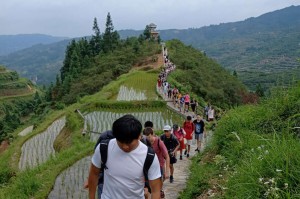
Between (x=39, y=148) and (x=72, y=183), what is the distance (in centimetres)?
1029

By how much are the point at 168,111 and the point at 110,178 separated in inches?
838

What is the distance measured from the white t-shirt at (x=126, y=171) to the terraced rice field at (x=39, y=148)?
535 inches

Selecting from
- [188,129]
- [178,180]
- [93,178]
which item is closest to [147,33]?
[188,129]

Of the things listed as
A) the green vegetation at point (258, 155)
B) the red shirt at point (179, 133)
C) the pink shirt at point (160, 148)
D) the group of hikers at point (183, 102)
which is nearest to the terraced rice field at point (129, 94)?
the group of hikers at point (183, 102)

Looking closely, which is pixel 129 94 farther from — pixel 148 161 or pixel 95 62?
pixel 148 161

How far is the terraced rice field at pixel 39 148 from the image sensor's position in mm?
18391

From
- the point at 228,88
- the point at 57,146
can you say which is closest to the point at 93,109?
the point at 57,146

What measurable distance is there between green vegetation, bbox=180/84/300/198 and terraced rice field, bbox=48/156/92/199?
324 cm

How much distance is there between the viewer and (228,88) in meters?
48.9

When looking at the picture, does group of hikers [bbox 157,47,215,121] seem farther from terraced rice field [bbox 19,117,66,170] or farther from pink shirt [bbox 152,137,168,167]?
pink shirt [bbox 152,137,168,167]

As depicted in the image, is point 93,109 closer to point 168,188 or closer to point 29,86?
point 168,188

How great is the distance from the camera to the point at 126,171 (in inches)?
156

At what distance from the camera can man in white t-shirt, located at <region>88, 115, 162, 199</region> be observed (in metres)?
3.83

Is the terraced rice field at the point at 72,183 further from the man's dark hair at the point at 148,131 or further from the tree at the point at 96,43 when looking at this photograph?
the tree at the point at 96,43
